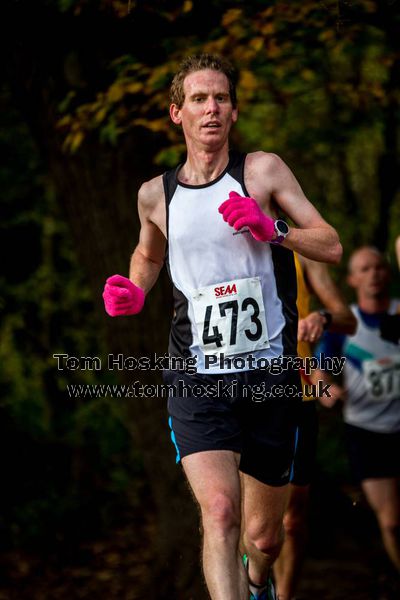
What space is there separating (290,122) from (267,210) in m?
8.30

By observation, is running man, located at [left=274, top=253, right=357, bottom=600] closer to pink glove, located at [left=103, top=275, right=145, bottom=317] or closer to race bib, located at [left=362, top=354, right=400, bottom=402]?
Result: pink glove, located at [left=103, top=275, right=145, bottom=317]

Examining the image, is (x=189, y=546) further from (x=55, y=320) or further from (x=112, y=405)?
(x=55, y=320)

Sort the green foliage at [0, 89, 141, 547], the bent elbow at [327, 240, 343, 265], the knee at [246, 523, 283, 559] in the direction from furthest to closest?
the green foliage at [0, 89, 141, 547]
the knee at [246, 523, 283, 559]
the bent elbow at [327, 240, 343, 265]

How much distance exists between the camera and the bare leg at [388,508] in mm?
6633

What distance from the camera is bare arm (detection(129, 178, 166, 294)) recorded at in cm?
427

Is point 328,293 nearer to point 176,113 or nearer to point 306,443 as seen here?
point 306,443

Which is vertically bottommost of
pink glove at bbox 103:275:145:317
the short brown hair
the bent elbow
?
pink glove at bbox 103:275:145:317

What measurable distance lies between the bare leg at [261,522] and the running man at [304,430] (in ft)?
2.38

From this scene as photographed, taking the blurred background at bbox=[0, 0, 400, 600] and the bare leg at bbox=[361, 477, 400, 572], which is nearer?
the blurred background at bbox=[0, 0, 400, 600]

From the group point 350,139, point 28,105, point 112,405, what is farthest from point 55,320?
point 28,105

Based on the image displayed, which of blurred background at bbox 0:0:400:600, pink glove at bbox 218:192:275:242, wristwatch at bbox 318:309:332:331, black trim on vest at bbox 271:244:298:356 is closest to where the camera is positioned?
pink glove at bbox 218:192:275:242

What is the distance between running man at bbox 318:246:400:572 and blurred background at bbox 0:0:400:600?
97 centimetres

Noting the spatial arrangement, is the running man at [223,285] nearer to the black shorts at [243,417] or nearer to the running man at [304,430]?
the black shorts at [243,417]

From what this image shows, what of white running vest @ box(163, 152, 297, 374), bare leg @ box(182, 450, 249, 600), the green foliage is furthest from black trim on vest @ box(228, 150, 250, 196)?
the green foliage
